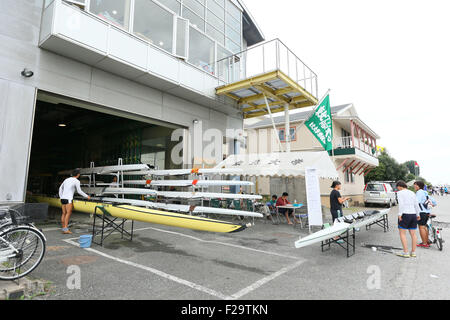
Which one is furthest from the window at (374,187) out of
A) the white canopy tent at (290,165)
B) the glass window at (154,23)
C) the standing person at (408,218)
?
the glass window at (154,23)

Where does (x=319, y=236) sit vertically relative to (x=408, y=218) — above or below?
below

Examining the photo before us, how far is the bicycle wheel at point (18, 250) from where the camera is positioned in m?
3.31

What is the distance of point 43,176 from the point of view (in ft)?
55.9

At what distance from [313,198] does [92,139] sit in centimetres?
1557

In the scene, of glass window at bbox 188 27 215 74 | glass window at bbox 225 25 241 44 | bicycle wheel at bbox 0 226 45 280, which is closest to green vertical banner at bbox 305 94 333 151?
Answer: glass window at bbox 188 27 215 74

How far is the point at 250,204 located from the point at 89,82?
7.79m

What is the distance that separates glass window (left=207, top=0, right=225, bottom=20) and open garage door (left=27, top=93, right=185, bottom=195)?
687 cm

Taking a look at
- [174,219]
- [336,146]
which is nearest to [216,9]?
[174,219]

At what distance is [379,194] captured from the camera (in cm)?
1820

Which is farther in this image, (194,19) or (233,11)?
(233,11)

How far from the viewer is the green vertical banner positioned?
406 inches

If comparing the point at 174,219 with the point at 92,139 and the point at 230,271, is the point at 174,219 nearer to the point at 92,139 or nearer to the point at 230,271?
the point at 230,271

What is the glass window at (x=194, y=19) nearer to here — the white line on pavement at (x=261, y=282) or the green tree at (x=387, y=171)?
the white line on pavement at (x=261, y=282)

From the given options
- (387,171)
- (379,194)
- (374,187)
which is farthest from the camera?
(387,171)
